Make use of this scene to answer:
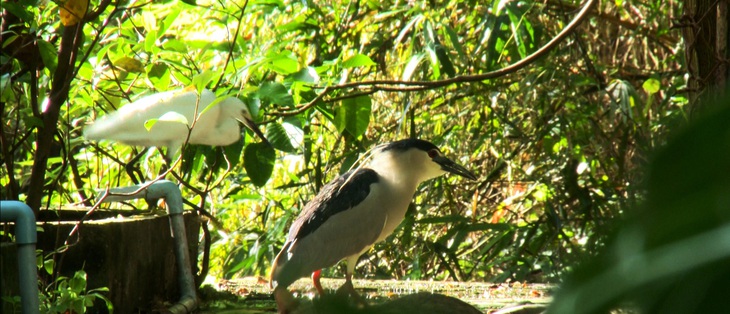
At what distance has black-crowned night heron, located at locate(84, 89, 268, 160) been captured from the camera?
274cm

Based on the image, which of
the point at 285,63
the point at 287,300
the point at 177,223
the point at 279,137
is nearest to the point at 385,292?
the point at 177,223

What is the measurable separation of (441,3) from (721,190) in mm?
3811

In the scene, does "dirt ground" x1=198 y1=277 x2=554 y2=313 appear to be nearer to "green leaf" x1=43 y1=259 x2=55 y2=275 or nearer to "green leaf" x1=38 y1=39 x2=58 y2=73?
"green leaf" x1=43 y1=259 x2=55 y2=275

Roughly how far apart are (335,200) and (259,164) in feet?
0.89

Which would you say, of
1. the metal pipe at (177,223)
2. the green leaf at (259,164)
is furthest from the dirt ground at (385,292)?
A: the green leaf at (259,164)

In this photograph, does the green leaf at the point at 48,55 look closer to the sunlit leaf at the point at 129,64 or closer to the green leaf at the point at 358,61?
the sunlit leaf at the point at 129,64

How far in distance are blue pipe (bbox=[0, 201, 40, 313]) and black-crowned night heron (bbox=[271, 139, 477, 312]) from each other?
136cm

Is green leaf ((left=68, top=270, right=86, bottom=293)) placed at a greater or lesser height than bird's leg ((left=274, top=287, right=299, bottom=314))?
greater

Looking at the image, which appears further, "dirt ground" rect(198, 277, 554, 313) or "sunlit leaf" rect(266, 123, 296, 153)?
"sunlit leaf" rect(266, 123, 296, 153)

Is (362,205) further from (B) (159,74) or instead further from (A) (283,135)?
(B) (159,74)

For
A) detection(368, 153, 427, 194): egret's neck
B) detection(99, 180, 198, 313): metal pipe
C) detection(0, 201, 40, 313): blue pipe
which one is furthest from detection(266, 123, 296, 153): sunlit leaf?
detection(0, 201, 40, 313): blue pipe

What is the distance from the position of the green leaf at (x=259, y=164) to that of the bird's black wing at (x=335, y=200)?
18cm

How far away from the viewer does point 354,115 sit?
7.95 feet

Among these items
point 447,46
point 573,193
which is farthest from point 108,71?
point 573,193
